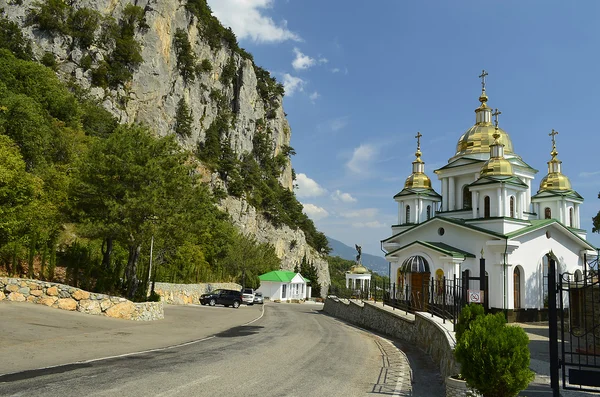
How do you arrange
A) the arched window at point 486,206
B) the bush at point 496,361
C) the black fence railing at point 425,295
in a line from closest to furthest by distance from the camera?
the bush at point 496,361, the black fence railing at point 425,295, the arched window at point 486,206

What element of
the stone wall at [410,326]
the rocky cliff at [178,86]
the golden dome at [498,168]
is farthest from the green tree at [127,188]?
the rocky cliff at [178,86]

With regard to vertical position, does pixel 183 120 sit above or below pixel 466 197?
above

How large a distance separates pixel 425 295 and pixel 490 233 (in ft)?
22.3

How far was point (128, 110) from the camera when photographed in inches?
2660

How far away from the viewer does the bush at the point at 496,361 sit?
679 centimetres

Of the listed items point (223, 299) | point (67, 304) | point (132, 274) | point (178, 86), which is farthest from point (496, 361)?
point (178, 86)

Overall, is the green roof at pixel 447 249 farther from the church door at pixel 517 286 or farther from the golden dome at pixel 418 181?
the golden dome at pixel 418 181

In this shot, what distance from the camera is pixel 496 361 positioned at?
6.84m

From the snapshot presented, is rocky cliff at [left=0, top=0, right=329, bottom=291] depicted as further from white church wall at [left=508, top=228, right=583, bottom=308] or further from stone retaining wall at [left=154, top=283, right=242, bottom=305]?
white church wall at [left=508, top=228, right=583, bottom=308]

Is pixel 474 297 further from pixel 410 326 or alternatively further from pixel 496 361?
pixel 496 361

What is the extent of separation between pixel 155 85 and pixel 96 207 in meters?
53.9

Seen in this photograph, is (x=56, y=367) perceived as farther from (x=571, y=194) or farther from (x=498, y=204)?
(x=571, y=194)

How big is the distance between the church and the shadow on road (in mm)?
9484

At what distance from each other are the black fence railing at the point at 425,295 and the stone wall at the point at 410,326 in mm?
522
